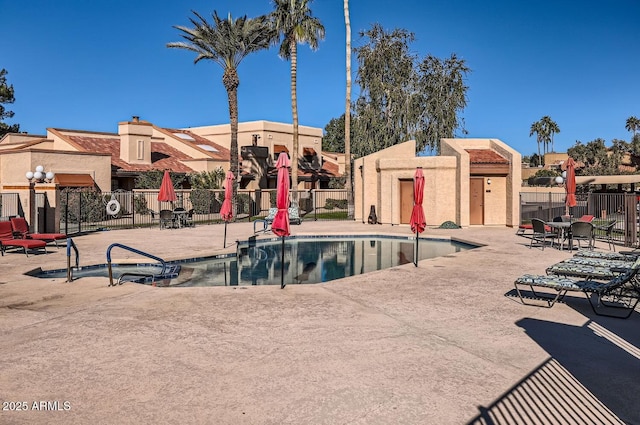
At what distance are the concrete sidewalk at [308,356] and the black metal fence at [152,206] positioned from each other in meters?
17.0

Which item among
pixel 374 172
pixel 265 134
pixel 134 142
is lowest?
pixel 374 172

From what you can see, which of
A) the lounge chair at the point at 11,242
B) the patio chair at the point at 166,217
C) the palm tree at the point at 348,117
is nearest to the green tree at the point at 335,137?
the palm tree at the point at 348,117

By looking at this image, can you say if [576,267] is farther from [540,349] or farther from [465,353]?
[465,353]

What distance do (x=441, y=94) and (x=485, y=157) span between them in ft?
39.6

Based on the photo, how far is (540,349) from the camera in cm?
619

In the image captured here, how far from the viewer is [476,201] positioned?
25.3 metres

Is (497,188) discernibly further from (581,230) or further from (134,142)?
(134,142)

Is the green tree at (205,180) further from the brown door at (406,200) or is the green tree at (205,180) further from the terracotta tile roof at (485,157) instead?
the terracotta tile roof at (485,157)

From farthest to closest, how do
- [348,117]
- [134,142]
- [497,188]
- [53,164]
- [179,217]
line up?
[134,142], [348,117], [53,164], [497,188], [179,217]

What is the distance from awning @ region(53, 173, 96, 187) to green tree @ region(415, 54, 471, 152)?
2279 cm

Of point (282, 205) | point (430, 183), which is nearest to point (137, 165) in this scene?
point (430, 183)

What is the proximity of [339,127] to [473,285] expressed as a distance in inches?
3131

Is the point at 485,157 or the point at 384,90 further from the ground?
the point at 384,90

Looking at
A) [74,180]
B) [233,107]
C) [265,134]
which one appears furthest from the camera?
[265,134]
